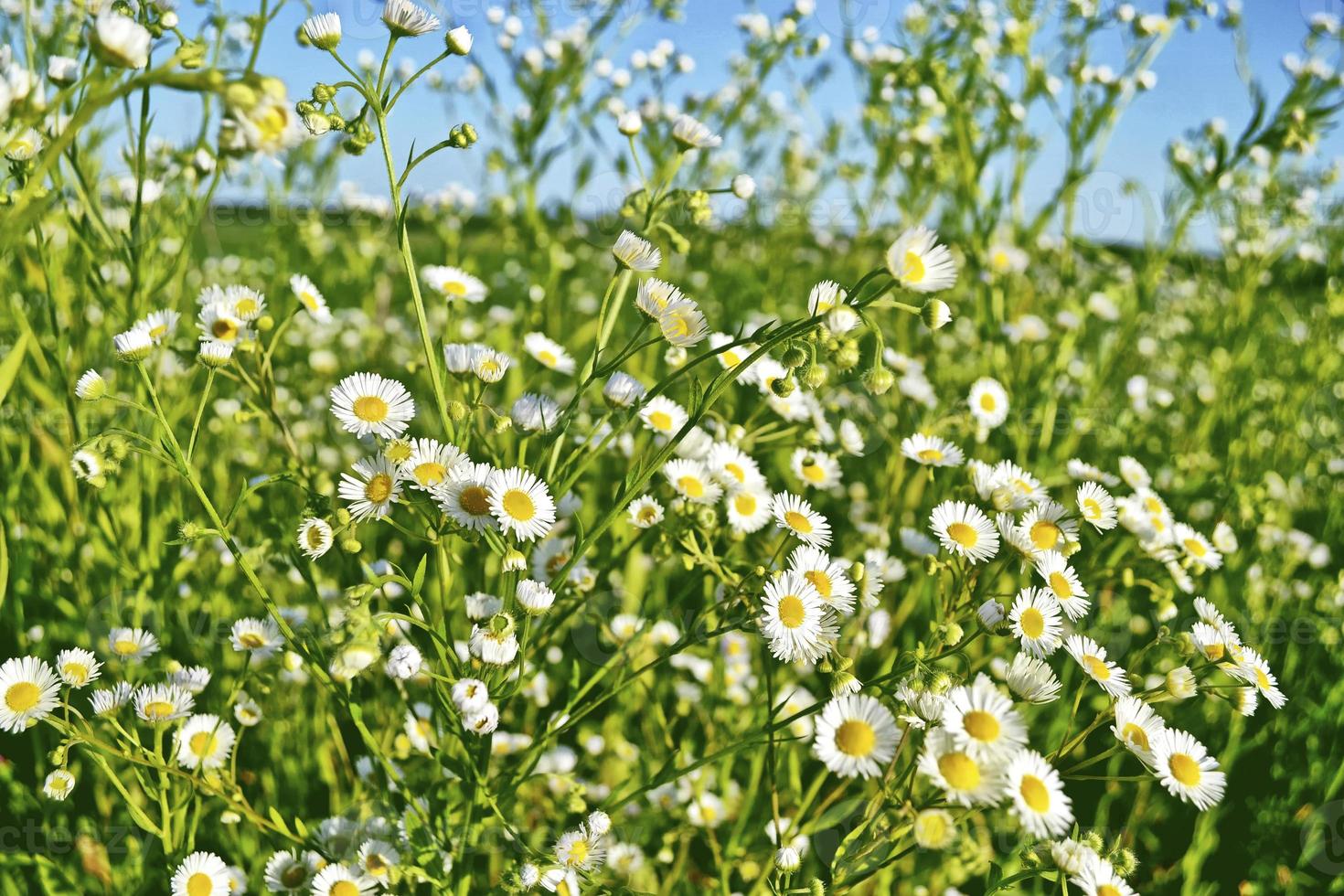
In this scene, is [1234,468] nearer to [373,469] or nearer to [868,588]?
[868,588]

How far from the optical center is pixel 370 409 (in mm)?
947

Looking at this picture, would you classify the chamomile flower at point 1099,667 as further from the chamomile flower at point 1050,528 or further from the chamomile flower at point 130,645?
the chamomile flower at point 130,645

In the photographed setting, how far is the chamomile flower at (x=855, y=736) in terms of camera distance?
2.48 feet

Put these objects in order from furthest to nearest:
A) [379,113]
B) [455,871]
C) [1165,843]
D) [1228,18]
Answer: [1228,18] → [1165,843] → [455,871] → [379,113]

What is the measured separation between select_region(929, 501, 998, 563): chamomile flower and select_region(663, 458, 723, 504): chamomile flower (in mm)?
290

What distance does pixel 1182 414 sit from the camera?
3404 mm

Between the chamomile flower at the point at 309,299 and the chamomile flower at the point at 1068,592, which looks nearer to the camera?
the chamomile flower at the point at 1068,592

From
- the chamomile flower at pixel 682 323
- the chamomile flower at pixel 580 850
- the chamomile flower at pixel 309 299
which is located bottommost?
the chamomile flower at pixel 580 850

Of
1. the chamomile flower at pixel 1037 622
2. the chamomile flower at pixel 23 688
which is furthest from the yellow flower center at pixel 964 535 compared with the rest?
the chamomile flower at pixel 23 688

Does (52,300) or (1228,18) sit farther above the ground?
(1228,18)

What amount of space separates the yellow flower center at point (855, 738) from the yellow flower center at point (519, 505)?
383 mm

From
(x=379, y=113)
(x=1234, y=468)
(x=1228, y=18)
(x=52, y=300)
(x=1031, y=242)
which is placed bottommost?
(x=379, y=113)

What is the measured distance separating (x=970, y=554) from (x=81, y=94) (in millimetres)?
1457

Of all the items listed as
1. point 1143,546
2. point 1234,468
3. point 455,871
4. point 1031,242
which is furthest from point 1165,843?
point 1031,242
